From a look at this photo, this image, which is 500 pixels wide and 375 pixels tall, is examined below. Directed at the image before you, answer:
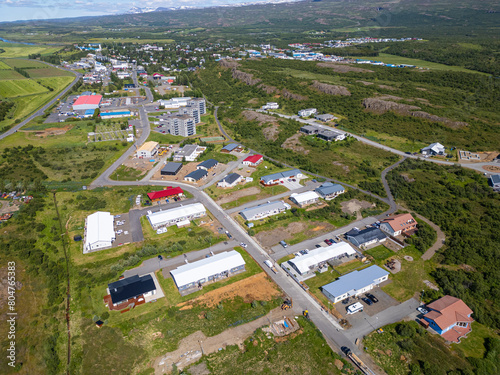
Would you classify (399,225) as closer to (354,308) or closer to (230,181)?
(354,308)

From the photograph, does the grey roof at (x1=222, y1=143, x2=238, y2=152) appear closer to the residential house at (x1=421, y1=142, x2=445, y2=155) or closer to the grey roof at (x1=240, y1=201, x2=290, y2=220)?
the grey roof at (x1=240, y1=201, x2=290, y2=220)

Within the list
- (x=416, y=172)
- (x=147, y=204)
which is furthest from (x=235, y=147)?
(x=416, y=172)

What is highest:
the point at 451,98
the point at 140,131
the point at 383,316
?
the point at 451,98

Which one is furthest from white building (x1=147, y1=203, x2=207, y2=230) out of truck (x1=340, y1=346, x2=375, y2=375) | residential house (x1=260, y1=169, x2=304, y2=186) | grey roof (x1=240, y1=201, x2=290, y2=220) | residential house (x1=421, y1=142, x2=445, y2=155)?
residential house (x1=421, y1=142, x2=445, y2=155)

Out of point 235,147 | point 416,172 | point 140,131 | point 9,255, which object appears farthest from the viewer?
point 140,131

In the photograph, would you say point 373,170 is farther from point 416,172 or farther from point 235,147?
point 235,147

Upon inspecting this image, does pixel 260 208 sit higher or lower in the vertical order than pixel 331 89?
lower

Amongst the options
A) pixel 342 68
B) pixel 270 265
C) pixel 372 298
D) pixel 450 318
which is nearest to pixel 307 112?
pixel 342 68
